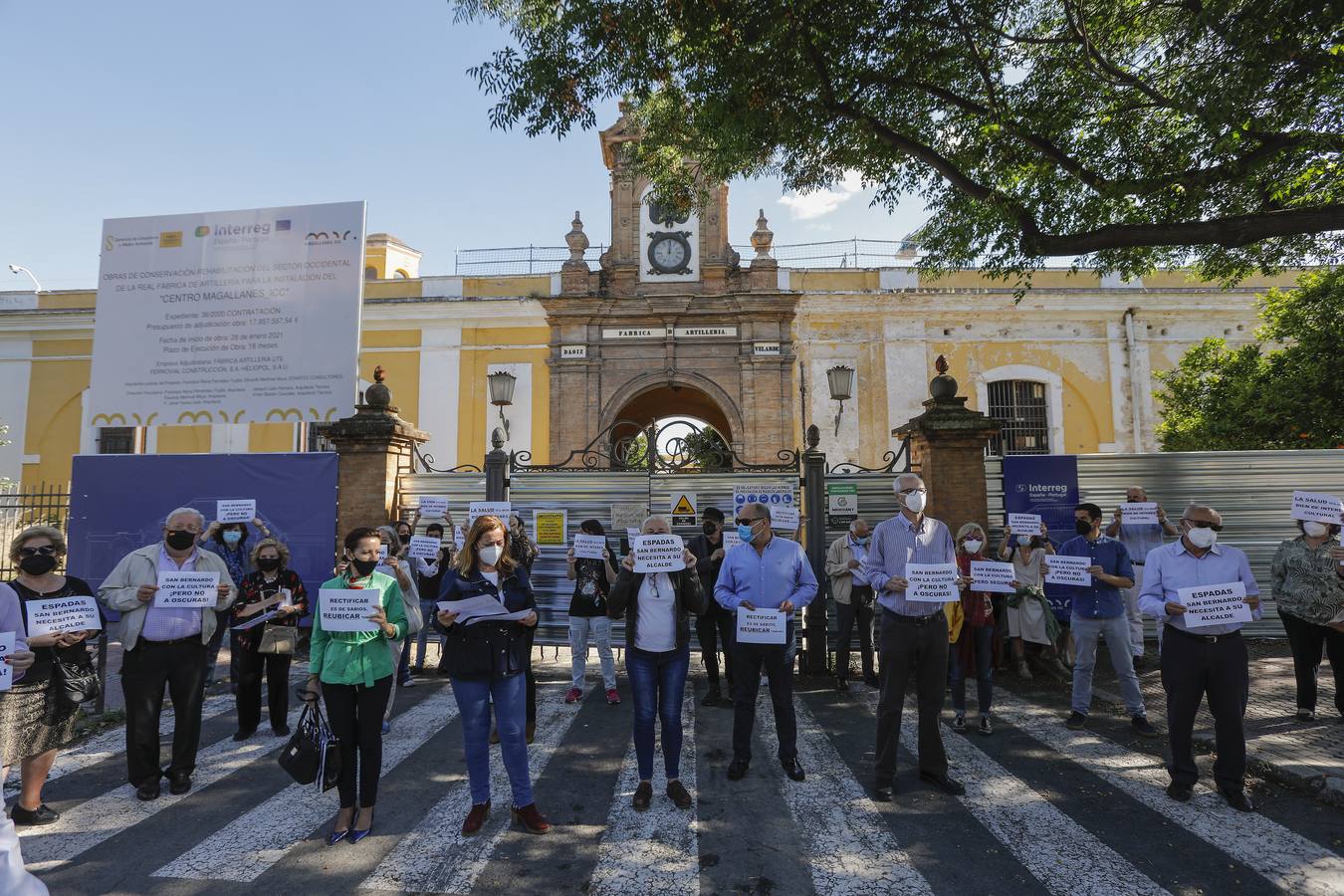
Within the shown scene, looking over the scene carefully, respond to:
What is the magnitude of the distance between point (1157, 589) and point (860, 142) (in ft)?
21.0

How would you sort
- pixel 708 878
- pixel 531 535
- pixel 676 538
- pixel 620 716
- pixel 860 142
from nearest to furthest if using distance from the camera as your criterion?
pixel 708 878 → pixel 676 538 → pixel 620 716 → pixel 860 142 → pixel 531 535

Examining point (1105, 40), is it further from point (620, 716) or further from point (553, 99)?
point (620, 716)

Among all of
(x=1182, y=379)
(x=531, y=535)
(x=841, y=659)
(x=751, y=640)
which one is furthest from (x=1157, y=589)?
(x=1182, y=379)

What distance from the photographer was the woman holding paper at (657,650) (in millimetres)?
4910

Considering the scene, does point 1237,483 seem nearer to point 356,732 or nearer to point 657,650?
point 657,650

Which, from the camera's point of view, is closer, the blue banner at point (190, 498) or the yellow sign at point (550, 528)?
the yellow sign at point (550, 528)

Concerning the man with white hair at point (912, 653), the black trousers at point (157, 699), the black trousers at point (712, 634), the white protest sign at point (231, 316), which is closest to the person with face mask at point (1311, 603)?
the man with white hair at point (912, 653)

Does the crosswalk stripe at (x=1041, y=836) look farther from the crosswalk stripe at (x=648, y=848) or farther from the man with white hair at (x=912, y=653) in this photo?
the crosswalk stripe at (x=648, y=848)

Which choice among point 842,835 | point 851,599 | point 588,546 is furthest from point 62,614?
point 851,599

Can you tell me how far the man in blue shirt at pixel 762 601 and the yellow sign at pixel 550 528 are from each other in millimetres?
4903

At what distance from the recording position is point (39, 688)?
4.70 m

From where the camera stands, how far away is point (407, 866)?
13.2ft

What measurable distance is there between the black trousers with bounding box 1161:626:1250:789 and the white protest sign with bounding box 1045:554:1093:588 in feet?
4.74

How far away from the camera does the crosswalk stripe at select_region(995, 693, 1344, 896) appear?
390 centimetres
